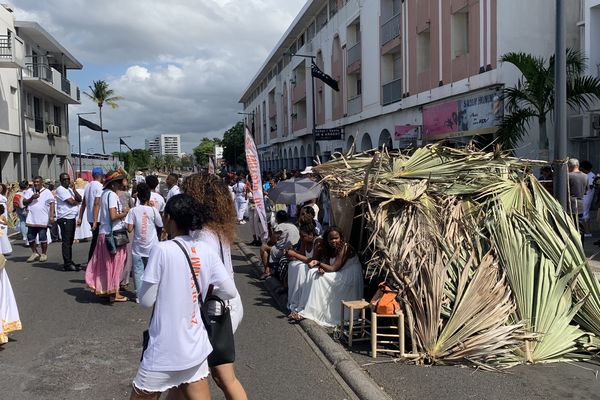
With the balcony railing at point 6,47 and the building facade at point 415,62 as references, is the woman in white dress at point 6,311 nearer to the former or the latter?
the building facade at point 415,62

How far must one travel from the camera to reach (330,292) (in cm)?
677

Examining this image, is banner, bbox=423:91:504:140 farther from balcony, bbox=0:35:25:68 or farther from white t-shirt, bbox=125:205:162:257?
balcony, bbox=0:35:25:68

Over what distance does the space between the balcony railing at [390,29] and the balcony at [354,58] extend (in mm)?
3710

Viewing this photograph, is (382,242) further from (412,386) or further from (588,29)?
(588,29)

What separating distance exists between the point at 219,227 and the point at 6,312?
11.3 feet

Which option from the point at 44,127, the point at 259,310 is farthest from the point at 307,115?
the point at 259,310

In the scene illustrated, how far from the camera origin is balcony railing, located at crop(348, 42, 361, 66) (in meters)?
29.2

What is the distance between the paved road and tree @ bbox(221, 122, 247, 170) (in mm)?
67899

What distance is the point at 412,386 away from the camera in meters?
4.75

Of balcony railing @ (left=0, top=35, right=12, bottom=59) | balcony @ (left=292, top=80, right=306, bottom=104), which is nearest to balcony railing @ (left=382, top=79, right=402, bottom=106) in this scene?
balcony railing @ (left=0, top=35, right=12, bottom=59)

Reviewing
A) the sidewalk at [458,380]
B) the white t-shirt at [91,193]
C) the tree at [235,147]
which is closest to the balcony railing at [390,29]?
the white t-shirt at [91,193]

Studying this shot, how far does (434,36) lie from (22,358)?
17.8 metres

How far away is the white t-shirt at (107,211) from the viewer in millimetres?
8203

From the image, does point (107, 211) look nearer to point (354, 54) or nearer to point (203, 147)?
point (354, 54)
